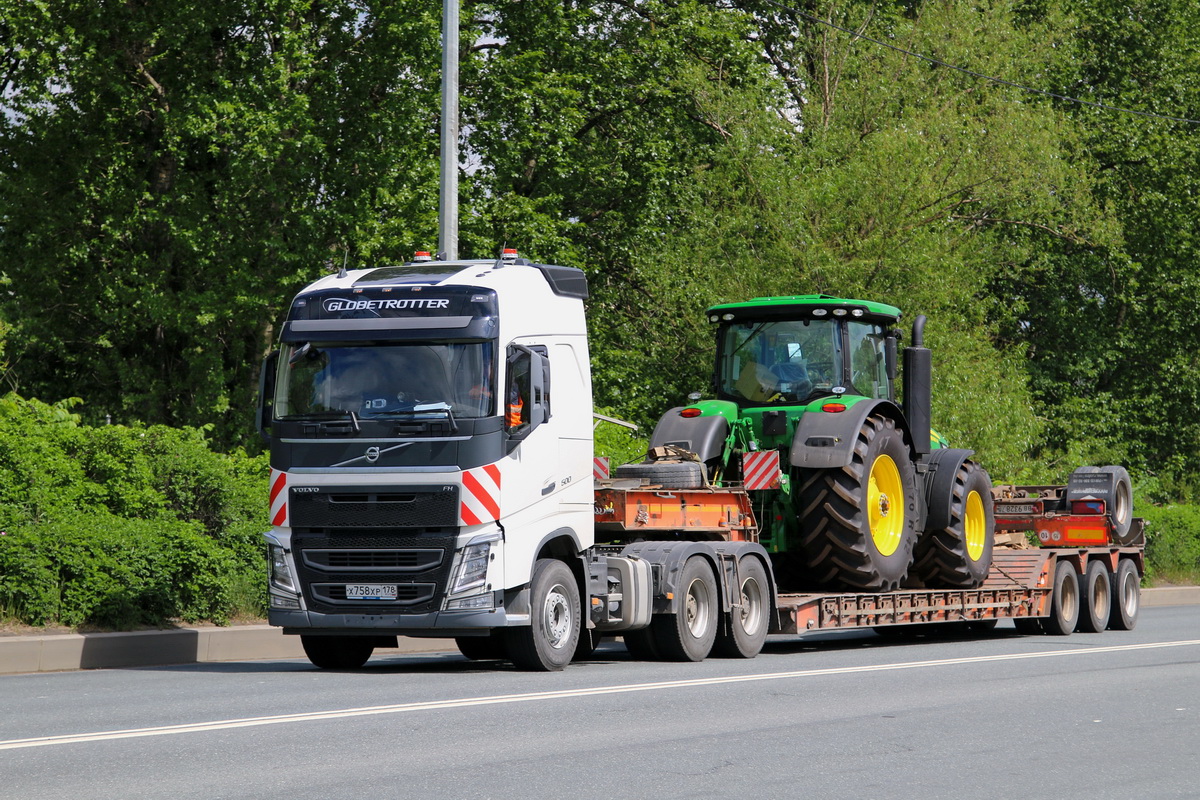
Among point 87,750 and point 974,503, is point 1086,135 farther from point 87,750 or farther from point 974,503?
point 87,750

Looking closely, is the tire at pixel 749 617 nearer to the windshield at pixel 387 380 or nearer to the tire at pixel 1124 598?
the windshield at pixel 387 380

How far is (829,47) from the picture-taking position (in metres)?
29.8

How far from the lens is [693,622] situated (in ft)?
46.3

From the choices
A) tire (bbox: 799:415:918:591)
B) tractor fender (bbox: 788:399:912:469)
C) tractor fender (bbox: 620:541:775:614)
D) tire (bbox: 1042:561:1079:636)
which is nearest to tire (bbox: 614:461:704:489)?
tractor fender (bbox: 620:541:775:614)

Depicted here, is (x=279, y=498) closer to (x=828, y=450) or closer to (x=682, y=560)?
(x=682, y=560)

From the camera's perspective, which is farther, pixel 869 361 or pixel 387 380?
pixel 869 361

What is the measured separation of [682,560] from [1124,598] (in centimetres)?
946

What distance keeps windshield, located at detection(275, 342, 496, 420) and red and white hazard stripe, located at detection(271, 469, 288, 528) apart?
481mm

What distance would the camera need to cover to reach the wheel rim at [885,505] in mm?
15625

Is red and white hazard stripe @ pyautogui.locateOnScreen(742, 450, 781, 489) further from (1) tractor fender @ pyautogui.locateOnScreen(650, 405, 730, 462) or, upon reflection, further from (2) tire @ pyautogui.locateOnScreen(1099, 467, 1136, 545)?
(2) tire @ pyautogui.locateOnScreen(1099, 467, 1136, 545)

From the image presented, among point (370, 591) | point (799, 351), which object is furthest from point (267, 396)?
point (799, 351)

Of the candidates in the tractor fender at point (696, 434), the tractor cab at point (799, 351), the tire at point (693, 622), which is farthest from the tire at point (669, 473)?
the tractor cab at point (799, 351)

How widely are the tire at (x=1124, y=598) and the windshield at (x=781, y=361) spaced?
270 inches

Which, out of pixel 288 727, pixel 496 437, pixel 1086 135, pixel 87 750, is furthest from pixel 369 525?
pixel 1086 135
